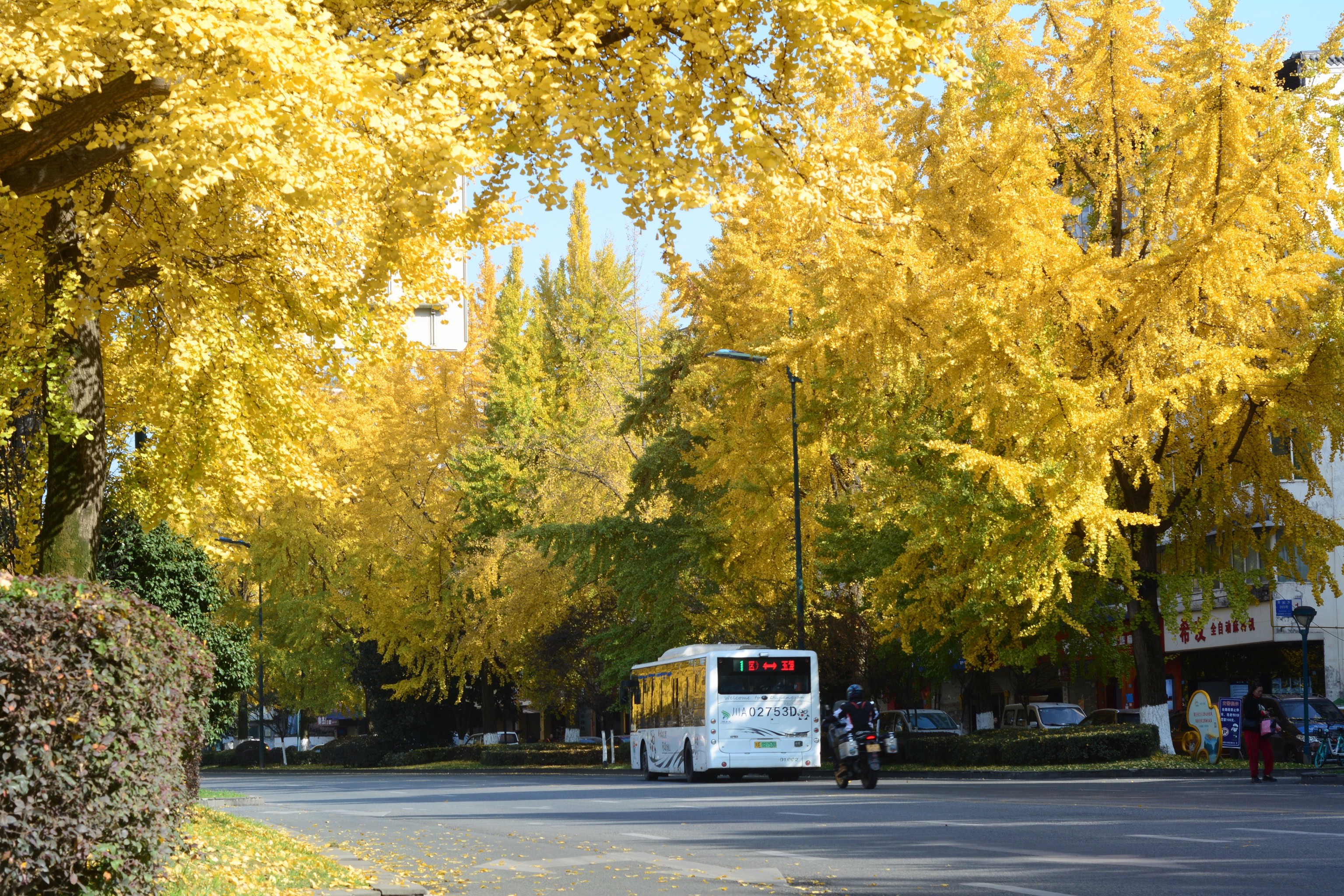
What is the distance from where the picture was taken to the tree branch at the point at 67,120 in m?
10.8

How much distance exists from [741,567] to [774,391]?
5238 millimetres

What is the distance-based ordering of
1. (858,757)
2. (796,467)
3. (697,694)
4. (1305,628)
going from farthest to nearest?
(796,467)
(697,694)
(1305,628)
(858,757)

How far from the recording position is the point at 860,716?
2469 centimetres

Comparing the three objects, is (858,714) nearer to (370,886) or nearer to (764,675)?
(764,675)

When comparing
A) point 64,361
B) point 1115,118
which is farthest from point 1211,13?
point 64,361

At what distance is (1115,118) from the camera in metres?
25.7

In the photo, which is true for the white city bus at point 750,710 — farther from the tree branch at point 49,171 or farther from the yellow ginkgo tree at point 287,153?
the tree branch at point 49,171

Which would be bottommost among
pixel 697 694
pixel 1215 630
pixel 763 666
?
pixel 697 694

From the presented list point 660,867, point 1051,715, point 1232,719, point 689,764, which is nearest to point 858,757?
point 1232,719

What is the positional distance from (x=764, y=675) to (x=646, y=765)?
648 centimetres

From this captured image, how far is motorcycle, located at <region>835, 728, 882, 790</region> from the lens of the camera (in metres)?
24.3

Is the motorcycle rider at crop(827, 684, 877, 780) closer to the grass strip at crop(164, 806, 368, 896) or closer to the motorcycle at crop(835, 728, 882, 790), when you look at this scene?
the motorcycle at crop(835, 728, 882, 790)

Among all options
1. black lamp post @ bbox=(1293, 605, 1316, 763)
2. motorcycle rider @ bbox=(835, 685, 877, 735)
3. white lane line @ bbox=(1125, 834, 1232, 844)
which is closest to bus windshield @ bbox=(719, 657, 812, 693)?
motorcycle rider @ bbox=(835, 685, 877, 735)

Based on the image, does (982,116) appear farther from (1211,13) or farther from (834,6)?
(834,6)
